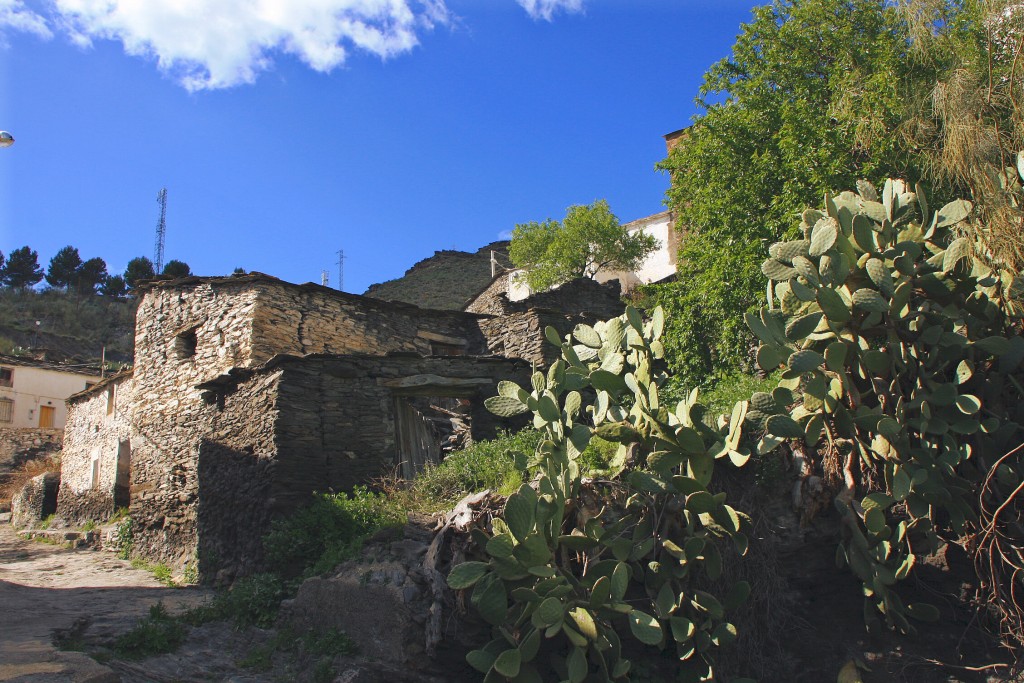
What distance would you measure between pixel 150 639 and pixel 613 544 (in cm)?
402

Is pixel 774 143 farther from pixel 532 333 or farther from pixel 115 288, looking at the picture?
pixel 115 288

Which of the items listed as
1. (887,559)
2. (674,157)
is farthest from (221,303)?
(887,559)

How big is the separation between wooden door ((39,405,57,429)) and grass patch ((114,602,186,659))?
75.3 ft

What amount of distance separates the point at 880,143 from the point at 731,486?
599 cm

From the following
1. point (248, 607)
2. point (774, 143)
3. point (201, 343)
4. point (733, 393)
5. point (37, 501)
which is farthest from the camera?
point (37, 501)

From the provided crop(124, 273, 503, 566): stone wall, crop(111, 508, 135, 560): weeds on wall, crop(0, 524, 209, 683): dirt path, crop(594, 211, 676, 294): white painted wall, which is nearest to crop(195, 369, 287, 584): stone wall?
crop(0, 524, 209, 683): dirt path

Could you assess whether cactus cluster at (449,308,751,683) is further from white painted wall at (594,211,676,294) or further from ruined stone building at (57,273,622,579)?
white painted wall at (594,211,676,294)

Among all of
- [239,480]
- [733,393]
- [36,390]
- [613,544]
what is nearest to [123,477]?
[239,480]

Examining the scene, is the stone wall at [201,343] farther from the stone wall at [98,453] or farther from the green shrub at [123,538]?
the stone wall at [98,453]

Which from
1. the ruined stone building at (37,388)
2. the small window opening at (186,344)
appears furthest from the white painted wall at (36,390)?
the small window opening at (186,344)

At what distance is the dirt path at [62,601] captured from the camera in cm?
485

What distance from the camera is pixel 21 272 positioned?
148 ft

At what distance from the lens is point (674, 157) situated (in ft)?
39.7

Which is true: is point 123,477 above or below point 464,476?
above
